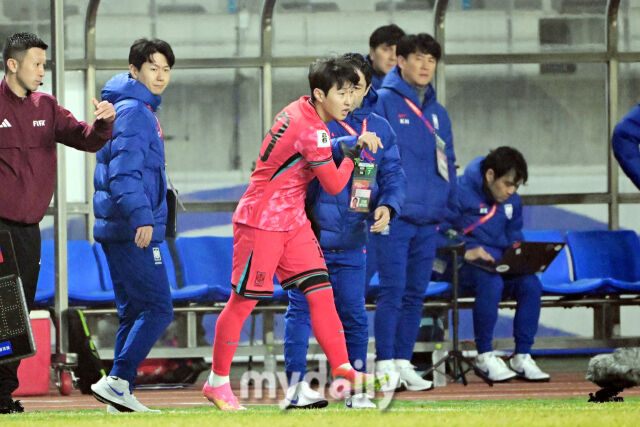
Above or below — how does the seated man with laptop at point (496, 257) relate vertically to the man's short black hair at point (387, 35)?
below

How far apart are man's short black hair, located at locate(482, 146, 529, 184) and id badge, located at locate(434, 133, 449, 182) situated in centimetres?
106

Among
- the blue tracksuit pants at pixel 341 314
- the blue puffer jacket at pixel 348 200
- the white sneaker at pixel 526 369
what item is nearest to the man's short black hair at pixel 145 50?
the blue puffer jacket at pixel 348 200

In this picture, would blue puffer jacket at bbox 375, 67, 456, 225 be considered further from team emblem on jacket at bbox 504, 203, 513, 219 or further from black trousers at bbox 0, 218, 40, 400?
black trousers at bbox 0, 218, 40, 400

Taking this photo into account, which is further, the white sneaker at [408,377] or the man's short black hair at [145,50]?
the white sneaker at [408,377]

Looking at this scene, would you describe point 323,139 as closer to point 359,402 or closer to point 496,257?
point 359,402

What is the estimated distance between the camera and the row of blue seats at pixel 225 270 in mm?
8891

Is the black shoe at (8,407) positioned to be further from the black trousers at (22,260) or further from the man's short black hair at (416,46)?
the man's short black hair at (416,46)

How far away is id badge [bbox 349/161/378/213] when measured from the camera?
605cm

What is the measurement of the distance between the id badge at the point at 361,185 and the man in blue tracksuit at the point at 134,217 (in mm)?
969

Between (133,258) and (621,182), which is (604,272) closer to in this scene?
(621,182)

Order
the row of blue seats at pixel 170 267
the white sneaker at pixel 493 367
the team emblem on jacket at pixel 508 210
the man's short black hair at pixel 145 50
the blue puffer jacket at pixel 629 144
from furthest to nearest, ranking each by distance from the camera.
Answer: the row of blue seats at pixel 170 267 → the team emblem on jacket at pixel 508 210 → the white sneaker at pixel 493 367 → the blue puffer jacket at pixel 629 144 → the man's short black hair at pixel 145 50

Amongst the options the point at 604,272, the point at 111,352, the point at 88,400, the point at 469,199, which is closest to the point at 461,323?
the point at 604,272

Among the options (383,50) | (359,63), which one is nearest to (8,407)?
(359,63)

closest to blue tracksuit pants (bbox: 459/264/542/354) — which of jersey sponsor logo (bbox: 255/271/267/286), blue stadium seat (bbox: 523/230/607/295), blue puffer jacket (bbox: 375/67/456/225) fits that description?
blue stadium seat (bbox: 523/230/607/295)
